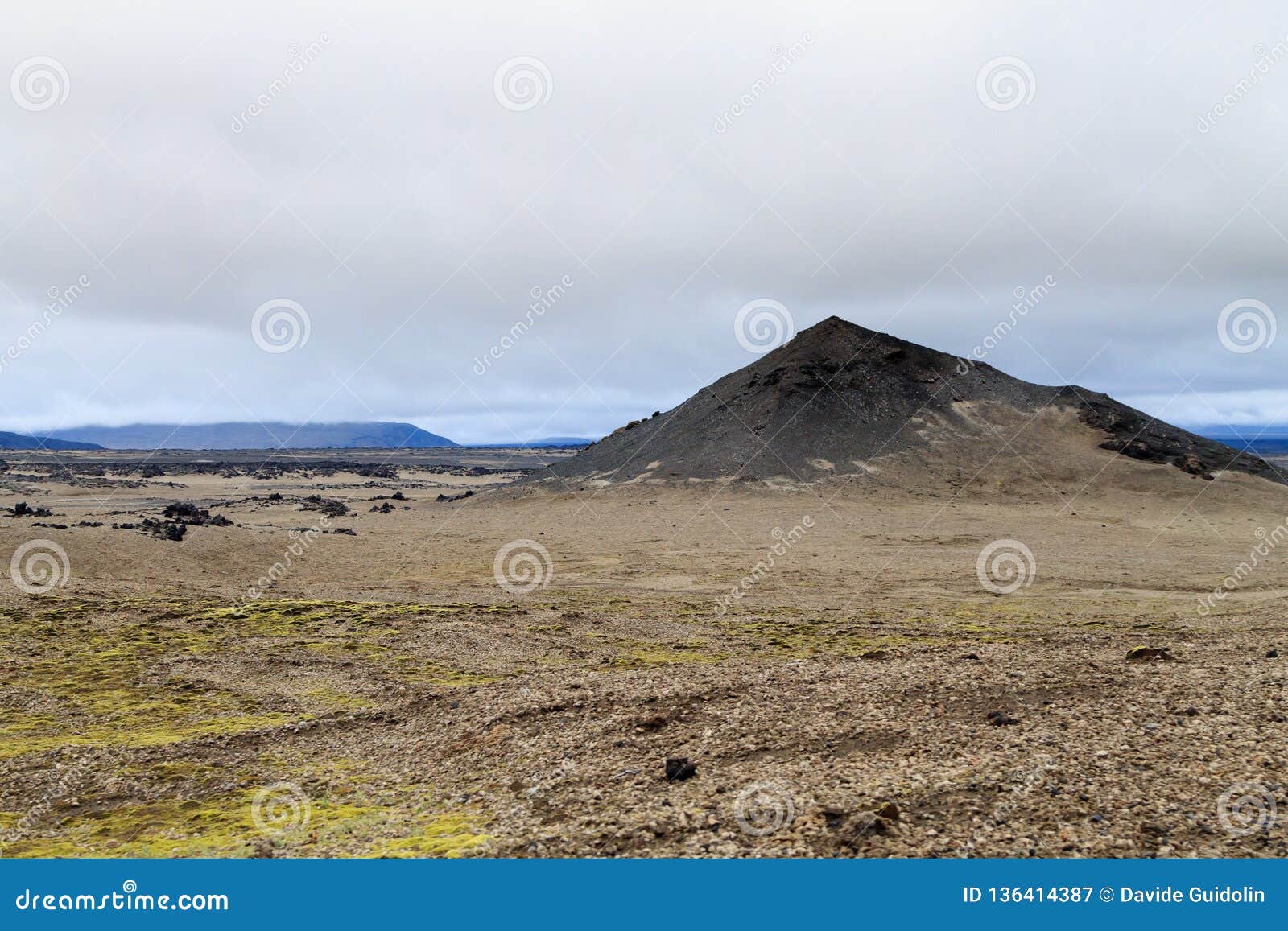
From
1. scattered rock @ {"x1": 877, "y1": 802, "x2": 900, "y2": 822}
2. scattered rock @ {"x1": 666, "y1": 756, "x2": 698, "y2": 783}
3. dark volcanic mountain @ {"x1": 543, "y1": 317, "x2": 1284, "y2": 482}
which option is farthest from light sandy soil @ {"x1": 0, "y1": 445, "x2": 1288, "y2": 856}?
dark volcanic mountain @ {"x1": 543, "y1": 317, "x2": 1284, "y2": 482}

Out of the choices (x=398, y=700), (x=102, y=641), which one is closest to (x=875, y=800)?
(x=398, y=700)

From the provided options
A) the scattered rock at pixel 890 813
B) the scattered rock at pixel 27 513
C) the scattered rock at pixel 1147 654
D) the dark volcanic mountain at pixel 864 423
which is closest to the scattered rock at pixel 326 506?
the scattered rock at pixel 27 513

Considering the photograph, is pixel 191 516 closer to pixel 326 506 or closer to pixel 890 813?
pixel 326 506

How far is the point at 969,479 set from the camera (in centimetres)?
5500

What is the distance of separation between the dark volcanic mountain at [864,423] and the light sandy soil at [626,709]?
1227 inches

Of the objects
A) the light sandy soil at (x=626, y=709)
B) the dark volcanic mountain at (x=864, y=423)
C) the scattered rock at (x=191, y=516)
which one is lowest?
the light sandy soil at (x=626, y=709)

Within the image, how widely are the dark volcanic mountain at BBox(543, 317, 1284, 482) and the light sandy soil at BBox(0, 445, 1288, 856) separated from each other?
31.2m

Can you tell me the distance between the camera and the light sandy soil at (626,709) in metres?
7.17

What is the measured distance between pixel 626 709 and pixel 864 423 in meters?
55.0

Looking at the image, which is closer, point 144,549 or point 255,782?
point 255,782

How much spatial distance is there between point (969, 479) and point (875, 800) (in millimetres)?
51193

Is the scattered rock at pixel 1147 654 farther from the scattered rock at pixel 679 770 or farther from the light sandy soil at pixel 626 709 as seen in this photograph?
the scattered rock at pixel 679 770

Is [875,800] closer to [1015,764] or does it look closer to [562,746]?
[1015,764]

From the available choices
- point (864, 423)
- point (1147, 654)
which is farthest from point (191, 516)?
point (864, 423)
